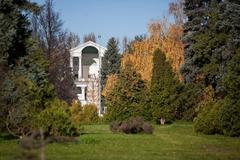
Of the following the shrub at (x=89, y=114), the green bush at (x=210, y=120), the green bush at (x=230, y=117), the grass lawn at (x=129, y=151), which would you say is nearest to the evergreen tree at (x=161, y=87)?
the shrub at (x=89, y=114)

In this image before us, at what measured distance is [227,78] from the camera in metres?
26.2

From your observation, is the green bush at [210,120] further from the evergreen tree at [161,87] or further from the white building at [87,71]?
the white building at [87,71]

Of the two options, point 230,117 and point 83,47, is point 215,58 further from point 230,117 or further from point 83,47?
point 83,47

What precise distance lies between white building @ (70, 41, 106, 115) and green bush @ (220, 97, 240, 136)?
144 feet

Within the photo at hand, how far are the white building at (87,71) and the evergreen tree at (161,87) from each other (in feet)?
91.7

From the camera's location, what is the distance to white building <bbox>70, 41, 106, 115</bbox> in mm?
75062

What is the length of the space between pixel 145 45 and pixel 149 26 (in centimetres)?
227

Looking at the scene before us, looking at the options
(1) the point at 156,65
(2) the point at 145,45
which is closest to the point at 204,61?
(1) the point at 156,65

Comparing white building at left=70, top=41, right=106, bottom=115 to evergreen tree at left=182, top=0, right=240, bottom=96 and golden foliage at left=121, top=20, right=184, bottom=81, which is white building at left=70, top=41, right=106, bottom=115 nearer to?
golden foliage at left=121, top=20, right=184, bottom=81

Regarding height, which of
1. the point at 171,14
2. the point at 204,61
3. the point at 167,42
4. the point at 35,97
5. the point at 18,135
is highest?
the point at 171,14

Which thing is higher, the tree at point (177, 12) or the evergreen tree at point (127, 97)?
the tree at point (177, 12)

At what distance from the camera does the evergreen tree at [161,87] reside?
40750 millimetres

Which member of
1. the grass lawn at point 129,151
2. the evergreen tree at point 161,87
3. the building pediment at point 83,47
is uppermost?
the building pediment at point 83,47

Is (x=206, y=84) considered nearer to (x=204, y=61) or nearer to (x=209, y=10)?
(x=204, y=61)
